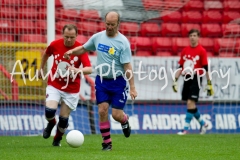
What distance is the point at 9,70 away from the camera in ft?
43.0

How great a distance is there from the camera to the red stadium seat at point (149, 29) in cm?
1589

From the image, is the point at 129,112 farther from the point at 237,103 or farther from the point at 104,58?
the point at 104,58

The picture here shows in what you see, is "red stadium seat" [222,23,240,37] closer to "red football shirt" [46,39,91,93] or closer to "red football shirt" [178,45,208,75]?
"red football shirt" [178,45,208,75]

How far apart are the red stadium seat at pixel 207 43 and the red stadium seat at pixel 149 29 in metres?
1.13

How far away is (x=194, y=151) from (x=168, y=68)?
5.63m

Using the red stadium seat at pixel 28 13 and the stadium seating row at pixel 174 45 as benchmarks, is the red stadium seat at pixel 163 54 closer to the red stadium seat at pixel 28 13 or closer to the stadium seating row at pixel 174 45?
the stadium seating row at pixel 174 45

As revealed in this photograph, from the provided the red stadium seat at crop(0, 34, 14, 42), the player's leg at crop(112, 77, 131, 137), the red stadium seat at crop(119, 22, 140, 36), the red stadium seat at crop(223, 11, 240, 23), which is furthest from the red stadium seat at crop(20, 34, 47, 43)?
the red stadium seat at crop(223, 11, 240, 23)

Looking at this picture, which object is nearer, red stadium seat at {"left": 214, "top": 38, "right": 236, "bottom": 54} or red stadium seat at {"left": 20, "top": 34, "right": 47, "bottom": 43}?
red stadium seat at {"left": 20, "top": 34, "right": 47, "bottom": 43}

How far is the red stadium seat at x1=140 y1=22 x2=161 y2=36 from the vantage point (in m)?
15.9

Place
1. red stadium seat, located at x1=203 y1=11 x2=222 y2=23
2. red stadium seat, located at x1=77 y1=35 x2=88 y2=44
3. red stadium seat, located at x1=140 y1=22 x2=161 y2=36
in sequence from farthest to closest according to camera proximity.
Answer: red stadium seat, located at x1=203 y1=11 x2=222 y2=23
red stadium seat, located at x1=140 y1=22 x2=161 y2=36
red stadium seat, located at x1=77 y1=35 x2=88 y2=44

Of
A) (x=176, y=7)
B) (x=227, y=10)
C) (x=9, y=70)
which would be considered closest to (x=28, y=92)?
(x=9, y=70)

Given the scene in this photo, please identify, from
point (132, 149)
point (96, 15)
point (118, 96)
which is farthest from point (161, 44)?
point (118, 96)

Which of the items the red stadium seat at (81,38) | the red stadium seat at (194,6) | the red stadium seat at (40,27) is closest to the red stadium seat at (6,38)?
the red stadium seat at (40,27)

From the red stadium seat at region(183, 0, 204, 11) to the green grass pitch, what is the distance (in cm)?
580
